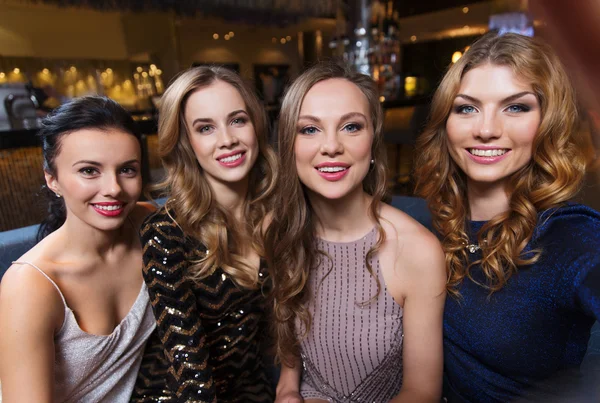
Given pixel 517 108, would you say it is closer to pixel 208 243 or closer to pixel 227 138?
pixel 227 138

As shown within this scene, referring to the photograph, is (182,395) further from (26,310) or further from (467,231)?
(467,231)

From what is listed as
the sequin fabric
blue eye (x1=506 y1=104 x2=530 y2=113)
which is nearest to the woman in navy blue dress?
Result: blue eye (x1=506 y1=104 x2=530 y2=113)

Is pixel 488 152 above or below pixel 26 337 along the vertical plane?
above

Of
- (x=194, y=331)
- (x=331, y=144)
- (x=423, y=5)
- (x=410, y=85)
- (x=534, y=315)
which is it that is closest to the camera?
(x=534, y=315)

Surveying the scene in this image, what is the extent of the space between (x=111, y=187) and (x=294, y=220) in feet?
1.75

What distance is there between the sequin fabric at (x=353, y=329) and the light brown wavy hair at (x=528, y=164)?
0.73 ft

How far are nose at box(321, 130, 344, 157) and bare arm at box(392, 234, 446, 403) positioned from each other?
336 mm

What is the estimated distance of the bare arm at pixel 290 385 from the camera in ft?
4.07

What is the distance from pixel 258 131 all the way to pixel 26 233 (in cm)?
115

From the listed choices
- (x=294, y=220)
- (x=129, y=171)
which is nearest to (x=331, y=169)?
(x=294, y=220)

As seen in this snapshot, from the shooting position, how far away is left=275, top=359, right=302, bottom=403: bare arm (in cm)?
124

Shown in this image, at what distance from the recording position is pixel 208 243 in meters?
1.23

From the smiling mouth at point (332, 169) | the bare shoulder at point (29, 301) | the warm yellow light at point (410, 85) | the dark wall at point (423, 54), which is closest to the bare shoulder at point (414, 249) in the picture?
the smiling mouth at point (332, 169)

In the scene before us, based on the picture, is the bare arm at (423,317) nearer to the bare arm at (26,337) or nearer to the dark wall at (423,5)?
the bare arm at (26,337)
